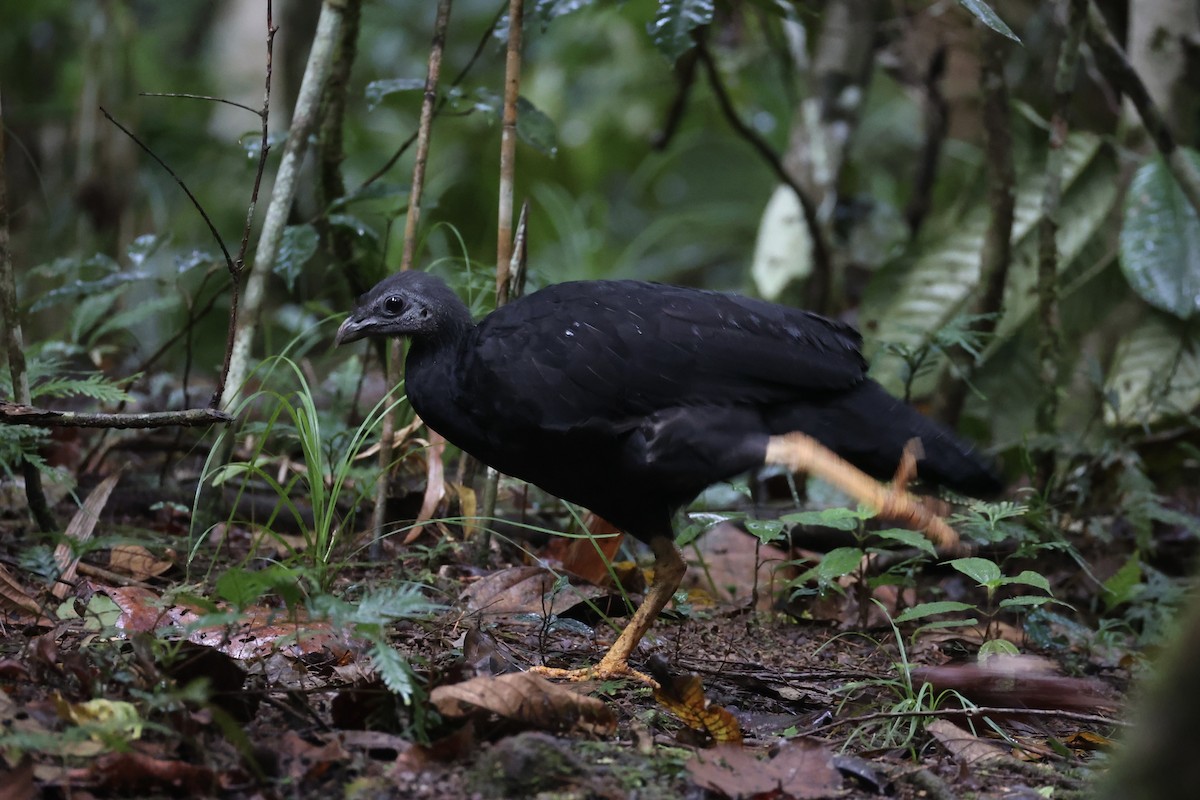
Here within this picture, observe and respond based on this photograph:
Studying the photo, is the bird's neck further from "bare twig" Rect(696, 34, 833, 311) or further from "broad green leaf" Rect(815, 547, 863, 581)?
"bare twig" Rect(696, 34, 833, 311)

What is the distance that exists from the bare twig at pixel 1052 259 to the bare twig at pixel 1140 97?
0.51 ft

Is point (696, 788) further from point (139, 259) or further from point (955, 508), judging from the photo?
point (139, 259)

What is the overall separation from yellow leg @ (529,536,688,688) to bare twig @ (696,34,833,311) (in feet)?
9.04

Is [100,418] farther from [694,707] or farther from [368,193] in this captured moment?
[368,193]

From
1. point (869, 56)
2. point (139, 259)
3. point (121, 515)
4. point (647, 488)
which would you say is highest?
point (869, 56)

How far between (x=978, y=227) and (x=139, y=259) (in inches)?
156

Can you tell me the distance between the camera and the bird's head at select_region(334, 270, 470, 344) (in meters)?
3.50

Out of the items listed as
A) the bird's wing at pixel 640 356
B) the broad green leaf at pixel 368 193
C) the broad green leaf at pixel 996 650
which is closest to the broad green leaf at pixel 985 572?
the broad green leaf at pixel 996 650

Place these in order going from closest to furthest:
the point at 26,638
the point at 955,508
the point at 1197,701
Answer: the point at 1197,701, the point at 26,638, the point at 955,508

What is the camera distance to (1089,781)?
2.45m

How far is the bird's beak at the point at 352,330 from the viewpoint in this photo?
354cm

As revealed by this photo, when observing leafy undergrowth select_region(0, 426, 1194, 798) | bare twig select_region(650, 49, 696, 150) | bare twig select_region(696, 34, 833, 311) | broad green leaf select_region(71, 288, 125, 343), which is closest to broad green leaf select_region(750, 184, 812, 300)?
bare twig select_region(696, 34, 833, 311)

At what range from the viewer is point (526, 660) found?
316 centimetres

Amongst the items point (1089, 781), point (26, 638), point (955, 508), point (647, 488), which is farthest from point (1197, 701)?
point (955, 508)
